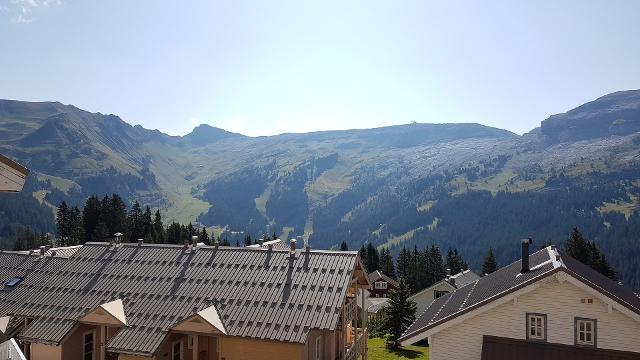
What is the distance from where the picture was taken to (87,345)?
2495 cm

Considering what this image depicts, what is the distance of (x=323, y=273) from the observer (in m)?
24.3

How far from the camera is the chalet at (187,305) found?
21.8 m

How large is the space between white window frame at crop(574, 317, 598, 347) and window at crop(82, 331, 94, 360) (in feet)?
77.0

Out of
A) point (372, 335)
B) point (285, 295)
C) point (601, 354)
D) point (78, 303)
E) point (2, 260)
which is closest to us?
point (601, 354)

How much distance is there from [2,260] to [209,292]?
17.0 m

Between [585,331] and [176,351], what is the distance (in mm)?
18806

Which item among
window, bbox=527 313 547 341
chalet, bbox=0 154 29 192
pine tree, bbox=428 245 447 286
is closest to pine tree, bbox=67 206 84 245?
pine tree, bbox=428 245 447 286

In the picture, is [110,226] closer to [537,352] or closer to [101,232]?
[101,232]

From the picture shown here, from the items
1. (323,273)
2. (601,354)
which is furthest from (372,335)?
(601,354)

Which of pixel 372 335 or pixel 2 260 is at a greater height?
pixel 2 260

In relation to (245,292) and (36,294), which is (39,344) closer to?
(36,294)

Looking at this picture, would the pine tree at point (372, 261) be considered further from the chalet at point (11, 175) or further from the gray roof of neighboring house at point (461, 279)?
the chalet at point (11, 175)

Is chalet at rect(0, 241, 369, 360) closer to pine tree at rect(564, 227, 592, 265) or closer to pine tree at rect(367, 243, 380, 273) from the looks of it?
pine tree at rect(564, 227, 592, 265)

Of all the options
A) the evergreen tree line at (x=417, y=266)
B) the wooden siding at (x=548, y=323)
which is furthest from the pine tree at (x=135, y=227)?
the wooden siding at (x=548, y=323)
